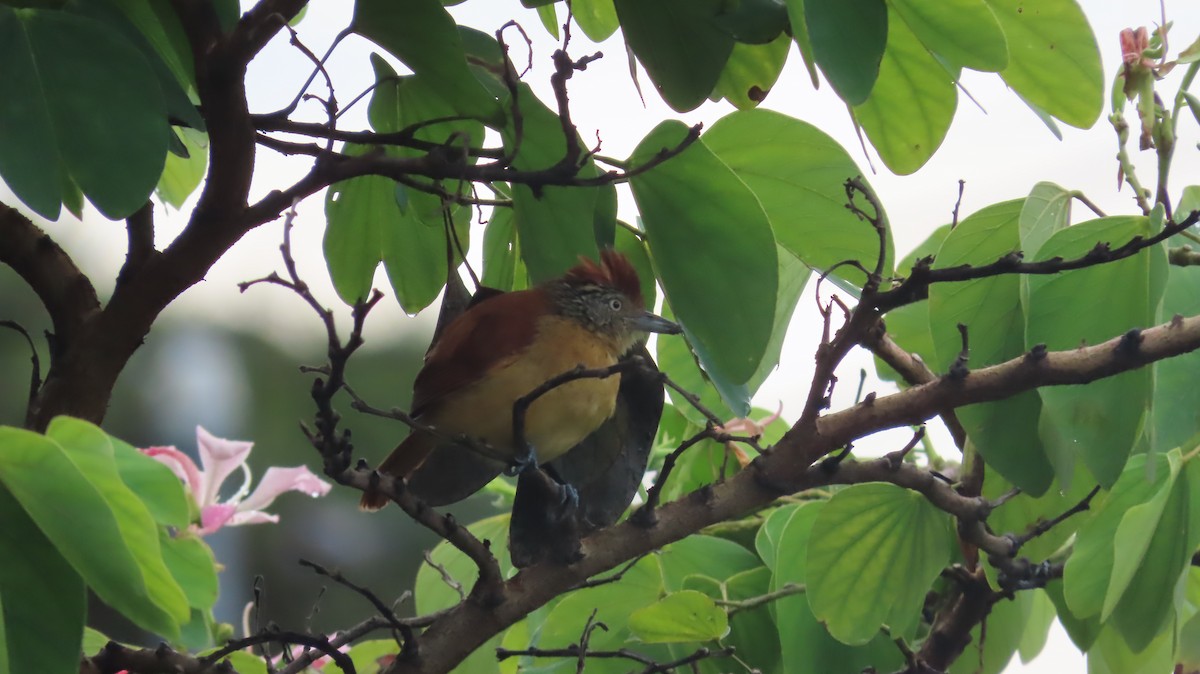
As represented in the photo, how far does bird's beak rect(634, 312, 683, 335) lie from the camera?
125 centimetres

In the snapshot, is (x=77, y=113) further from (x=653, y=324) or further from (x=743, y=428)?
(x=743, y=428)

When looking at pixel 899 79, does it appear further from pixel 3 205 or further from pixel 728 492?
pixel 3 205

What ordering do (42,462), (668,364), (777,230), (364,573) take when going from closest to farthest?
(42,462), (777,230), (668,364), (364,573)

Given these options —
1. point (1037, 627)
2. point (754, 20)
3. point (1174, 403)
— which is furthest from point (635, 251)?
point (1037, 627)

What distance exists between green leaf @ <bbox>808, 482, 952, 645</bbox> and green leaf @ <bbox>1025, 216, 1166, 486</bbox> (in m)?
0.17

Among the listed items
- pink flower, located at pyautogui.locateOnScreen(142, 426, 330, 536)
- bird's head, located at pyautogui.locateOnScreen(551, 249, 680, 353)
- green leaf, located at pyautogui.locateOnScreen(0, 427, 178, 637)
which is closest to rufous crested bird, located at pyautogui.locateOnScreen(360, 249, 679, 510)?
bird's head, located at pyautogui.locateOnScreen(551, 249, 680, 353)

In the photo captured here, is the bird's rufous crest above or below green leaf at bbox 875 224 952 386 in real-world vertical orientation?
above

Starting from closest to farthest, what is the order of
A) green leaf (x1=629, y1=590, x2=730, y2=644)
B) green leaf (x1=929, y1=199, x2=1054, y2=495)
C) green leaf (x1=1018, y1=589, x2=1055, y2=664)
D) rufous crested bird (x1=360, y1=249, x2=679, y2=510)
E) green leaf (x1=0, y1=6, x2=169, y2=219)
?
green leaf (x1=0, y1=6, x2=169, y2=219) → green leaf (x1=929, y1=199, x2=1054, y2=495) → green leaf (x1=629, y1=590, x2=730, y2=644) → rufous crested bird (x1=360, y1=249, x2=679, y2=510) → green leaf (x1=1018, y1=589, x2=1055, y2=664)

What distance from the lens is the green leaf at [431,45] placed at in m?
0.81

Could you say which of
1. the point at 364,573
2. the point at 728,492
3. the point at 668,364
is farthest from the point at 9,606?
the point at 364,573

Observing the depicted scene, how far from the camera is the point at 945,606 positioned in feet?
4.29

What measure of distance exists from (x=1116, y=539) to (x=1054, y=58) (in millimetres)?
354

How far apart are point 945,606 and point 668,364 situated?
1.39 ft

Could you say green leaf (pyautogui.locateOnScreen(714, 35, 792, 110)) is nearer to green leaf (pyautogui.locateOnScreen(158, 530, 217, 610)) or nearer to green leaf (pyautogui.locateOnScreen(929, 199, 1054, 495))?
green leaf (pyautogui.locateOnScreen(929, 199, 1054, 495))
